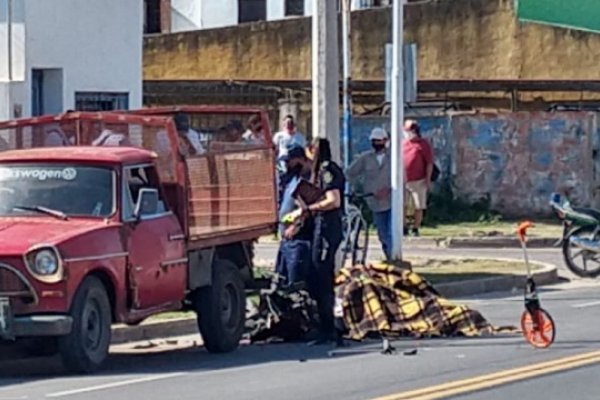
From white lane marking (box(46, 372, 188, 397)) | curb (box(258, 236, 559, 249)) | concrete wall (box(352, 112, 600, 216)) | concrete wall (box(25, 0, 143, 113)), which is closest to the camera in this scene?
white lane marking (box(46, 372, 188, 397))

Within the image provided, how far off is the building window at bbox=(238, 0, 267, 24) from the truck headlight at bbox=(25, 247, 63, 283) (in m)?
43.4

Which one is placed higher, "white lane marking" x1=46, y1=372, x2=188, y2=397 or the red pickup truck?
the red pickup truck

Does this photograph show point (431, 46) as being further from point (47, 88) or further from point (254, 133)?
point (254, 133)

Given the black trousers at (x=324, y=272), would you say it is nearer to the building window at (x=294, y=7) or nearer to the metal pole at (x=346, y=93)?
the metal pole at (x=346, y=93)

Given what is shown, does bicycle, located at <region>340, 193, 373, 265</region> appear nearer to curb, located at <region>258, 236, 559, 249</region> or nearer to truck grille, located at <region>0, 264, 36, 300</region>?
truck grille, located at <region>0, 264, 36, 300</region>

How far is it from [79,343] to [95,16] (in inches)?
550

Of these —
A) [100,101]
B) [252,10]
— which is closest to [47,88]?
[100,101]

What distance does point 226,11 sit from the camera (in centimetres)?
5684

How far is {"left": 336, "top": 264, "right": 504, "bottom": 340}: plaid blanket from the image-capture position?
55.5 ft

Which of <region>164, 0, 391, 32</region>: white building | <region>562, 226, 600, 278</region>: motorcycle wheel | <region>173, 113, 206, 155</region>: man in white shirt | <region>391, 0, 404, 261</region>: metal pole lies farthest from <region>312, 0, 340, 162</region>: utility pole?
<region>164, 0, 391, 32</region>: white building

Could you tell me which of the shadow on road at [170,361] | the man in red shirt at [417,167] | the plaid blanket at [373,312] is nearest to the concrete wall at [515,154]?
the man in red shirt at [417,167]

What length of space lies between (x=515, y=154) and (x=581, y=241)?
399 inches

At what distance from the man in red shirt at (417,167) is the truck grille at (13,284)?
1463 cm

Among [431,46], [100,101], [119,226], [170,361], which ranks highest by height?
[431,46]
